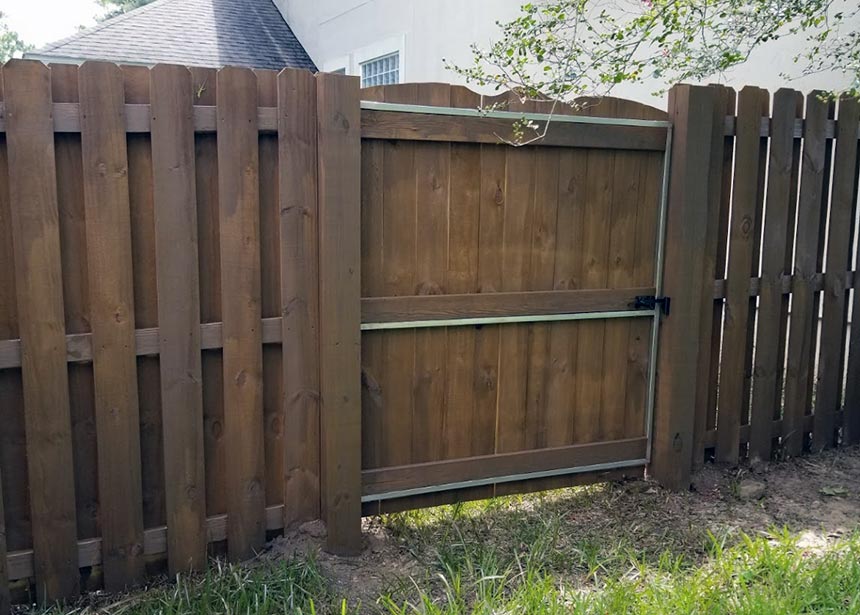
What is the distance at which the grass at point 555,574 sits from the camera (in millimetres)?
2666

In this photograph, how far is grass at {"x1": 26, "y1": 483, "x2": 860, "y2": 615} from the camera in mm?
2666

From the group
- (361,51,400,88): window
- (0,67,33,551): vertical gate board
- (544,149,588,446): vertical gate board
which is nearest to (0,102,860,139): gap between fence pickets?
(0,67,33,551): vertical gate board

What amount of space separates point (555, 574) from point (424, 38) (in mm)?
8228

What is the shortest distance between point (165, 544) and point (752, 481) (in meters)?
2.96

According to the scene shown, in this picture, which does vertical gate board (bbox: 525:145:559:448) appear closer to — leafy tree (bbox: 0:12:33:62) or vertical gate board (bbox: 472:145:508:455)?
vertical gate board (bbox: 472:145:508:455)

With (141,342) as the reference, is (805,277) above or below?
above

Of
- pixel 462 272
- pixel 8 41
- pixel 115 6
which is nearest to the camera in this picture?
pixel 462 272

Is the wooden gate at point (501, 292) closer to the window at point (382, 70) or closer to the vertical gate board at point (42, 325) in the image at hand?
the vertical gate board at point (42, 325)

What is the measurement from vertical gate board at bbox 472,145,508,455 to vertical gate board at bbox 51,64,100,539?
1651 millimetres

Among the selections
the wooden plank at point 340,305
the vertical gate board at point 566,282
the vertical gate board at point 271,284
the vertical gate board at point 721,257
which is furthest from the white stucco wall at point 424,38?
the vertical gate board at point 271,284

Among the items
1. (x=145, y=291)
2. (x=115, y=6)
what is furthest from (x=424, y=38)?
(x=115, y=6)

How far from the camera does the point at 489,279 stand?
346 centimetres

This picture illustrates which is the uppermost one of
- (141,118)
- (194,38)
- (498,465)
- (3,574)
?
(194,38)

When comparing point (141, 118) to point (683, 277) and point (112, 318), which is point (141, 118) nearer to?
point (112, 318)
